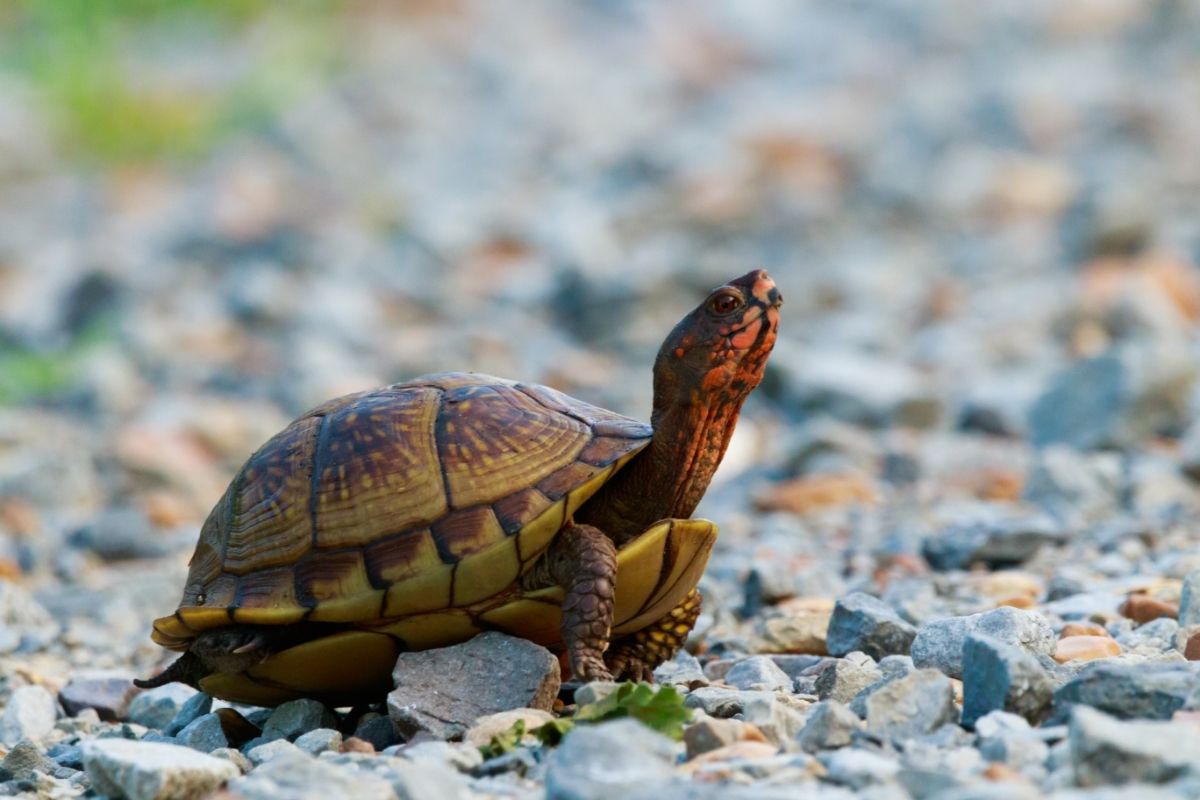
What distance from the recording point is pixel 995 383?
24.1 ft

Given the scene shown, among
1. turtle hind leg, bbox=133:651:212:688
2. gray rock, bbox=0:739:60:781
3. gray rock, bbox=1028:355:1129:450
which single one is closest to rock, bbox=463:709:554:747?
turtle hind leg, bbox=133:651:212:688

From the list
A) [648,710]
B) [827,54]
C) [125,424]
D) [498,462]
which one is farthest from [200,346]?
[827,54]

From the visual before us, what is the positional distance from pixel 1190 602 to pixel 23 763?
260 cm

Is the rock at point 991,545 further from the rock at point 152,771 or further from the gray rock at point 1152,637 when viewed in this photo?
the rock at point 152,771

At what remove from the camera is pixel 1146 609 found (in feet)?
11.7

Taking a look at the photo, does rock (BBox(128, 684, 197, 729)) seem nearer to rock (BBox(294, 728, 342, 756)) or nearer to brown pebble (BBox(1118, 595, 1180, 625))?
rock (BBox(294, 728, 342, 756))

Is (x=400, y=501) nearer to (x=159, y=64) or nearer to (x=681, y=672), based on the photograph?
(x=681, y=672)

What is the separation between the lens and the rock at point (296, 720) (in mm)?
3270

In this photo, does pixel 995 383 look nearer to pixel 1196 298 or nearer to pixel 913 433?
pixel 913 433

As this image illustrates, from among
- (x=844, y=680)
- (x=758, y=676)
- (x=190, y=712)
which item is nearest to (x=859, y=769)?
(x=844, y=680)

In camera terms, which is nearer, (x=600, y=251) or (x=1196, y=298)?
(x=1196, y=298)

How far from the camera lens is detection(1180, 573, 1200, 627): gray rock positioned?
3.39m

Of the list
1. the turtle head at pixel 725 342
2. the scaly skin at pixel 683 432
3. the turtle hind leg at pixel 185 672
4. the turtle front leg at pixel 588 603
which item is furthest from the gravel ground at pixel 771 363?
the turtle head at pixel 725 342

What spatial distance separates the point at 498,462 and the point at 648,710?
78 centimetres
